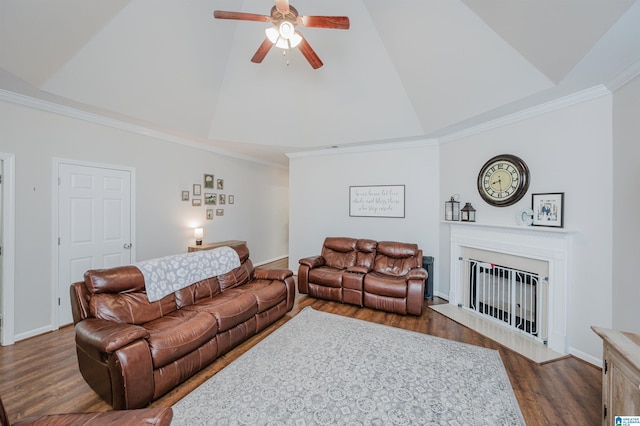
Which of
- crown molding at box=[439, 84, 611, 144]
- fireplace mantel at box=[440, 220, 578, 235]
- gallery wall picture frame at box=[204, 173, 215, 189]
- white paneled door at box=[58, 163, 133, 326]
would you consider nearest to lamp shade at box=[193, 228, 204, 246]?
gallery wall picture frame at box=[204, 173, 215, 189]

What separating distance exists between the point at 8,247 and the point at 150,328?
212 cm

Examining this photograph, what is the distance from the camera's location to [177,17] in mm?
2797

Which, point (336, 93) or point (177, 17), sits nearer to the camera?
point (177, 17)

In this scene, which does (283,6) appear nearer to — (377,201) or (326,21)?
(326,21)

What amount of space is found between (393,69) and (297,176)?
2.92m

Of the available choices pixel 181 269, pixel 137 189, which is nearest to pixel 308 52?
pixel 181 269

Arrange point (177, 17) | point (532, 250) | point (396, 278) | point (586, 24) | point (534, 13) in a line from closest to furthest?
1. point (586, 24)
2. point (534, 13)
3. point (177, 17)
4. point (532, 250)
5. point (396, 278)

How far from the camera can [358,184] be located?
514cm

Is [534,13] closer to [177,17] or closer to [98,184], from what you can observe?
[177,17]

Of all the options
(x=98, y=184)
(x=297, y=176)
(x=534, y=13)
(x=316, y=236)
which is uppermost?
(x=534, y=13)

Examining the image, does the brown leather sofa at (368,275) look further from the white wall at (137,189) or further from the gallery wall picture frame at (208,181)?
the gallery wall picture frame at (208,181)

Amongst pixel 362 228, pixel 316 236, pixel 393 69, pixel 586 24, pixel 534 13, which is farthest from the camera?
pixel 316 236

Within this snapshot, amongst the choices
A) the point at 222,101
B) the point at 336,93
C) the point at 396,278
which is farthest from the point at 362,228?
the point at 222,101

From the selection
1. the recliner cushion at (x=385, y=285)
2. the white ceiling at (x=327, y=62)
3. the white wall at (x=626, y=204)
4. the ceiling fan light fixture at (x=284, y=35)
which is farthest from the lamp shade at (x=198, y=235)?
the white wall at (x=626, y=204)
